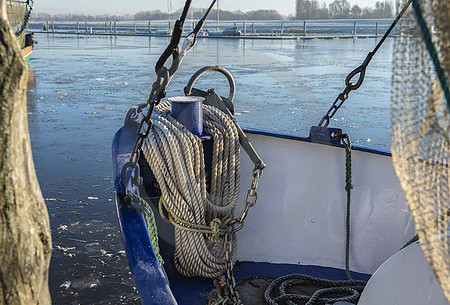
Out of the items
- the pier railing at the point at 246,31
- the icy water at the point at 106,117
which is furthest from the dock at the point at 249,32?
the icy water at the point at 106,117

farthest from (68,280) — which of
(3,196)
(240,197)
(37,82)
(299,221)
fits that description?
(37,82)

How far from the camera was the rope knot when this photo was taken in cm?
251

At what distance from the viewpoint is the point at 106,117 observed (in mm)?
7375

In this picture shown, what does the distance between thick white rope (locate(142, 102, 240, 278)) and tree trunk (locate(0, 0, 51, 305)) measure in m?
1.17

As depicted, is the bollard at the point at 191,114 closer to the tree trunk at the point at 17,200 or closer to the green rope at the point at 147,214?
the green rope at the point at 147,214

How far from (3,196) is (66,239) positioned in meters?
2.45

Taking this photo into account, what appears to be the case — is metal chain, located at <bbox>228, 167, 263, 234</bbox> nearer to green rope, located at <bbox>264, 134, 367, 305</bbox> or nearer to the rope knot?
the rope knot

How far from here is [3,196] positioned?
1.17m

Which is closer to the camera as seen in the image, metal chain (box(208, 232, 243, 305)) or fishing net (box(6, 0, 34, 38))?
metal chain (box(208, 232, 243, 305))

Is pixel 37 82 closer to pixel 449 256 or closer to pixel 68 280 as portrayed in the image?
pixel 68 280

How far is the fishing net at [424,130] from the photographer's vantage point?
1.02 metres

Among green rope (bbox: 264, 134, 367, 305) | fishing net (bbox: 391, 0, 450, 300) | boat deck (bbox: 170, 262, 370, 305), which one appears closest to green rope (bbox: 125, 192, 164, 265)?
boat deck (bbox: 170, 262, 370, 305)

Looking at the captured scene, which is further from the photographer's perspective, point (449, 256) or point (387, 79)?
point (387, 79)

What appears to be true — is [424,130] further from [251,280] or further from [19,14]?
[19,14]
